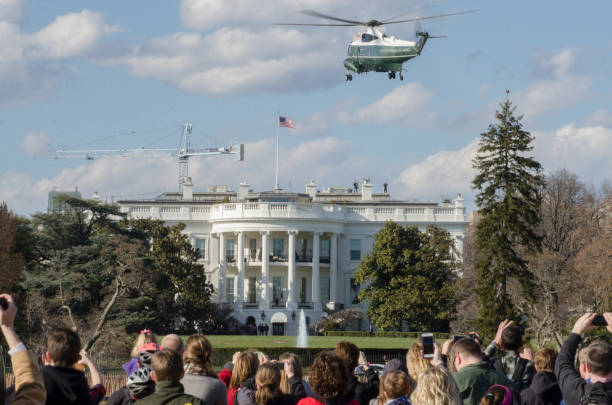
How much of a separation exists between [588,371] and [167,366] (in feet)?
10.9

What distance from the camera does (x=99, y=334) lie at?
44656 mm

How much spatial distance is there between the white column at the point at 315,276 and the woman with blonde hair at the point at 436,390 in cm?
7582

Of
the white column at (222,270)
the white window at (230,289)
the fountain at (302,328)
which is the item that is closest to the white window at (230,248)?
the white column at (222,270)

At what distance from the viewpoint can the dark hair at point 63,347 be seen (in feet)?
24.4

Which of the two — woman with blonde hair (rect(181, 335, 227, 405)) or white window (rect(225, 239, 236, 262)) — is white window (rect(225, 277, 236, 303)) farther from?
woman with blonde hair (rect(181, 335, 227, 405))

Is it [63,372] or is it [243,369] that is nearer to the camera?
[63,372]

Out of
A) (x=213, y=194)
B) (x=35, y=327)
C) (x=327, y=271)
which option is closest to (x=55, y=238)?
(x=35, y=327)

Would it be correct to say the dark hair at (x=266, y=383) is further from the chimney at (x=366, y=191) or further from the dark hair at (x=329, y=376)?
the chimney at (x=366, y=191)

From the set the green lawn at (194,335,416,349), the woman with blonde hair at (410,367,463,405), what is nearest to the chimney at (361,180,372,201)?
the green lawn at (194,335,416,349)

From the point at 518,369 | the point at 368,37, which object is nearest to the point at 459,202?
the point at 368,37

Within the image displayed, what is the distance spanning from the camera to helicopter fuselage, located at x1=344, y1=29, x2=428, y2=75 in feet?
153

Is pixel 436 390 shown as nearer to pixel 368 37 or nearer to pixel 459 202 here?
pixel 368 37

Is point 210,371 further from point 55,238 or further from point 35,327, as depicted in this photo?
point 55,238

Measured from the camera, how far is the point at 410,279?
7181 centimetres
